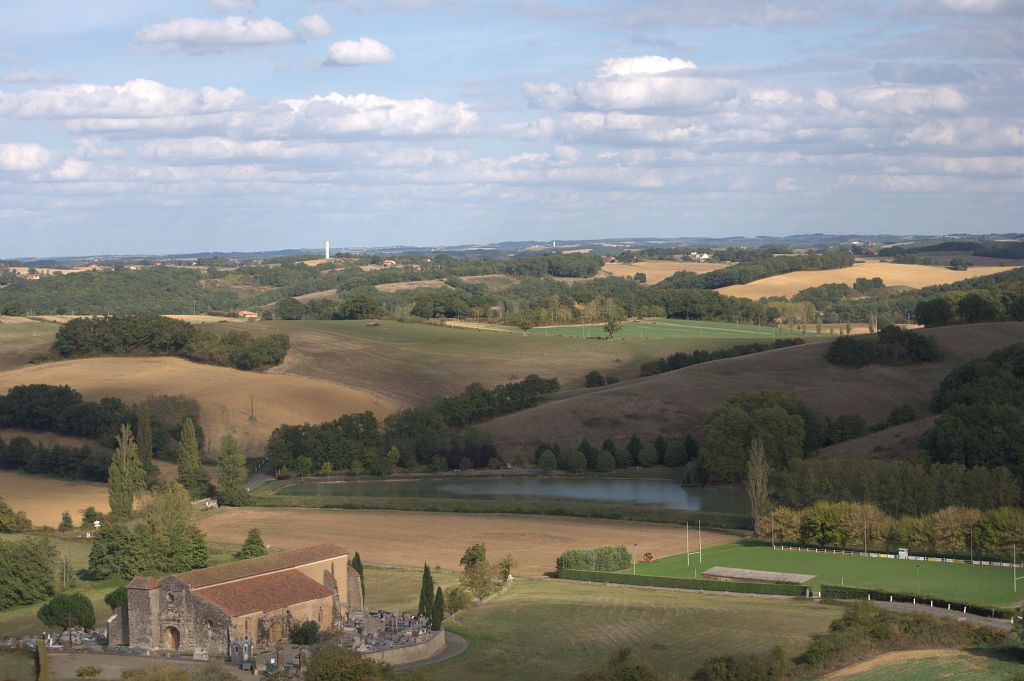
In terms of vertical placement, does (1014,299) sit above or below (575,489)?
above

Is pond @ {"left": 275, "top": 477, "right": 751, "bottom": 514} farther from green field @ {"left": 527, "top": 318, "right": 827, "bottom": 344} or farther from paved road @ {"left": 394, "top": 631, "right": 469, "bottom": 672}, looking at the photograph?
green field @ {"left": 527, "top": 318, "right": 827, "bottom": 344}

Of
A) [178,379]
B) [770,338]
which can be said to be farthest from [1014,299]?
[178,379]

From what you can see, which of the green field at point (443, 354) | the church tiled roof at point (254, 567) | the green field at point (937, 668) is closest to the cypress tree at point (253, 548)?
the church tiled roof at point (254, 567)

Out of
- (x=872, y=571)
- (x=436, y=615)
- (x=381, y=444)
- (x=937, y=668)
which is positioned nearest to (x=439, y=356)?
(x=381, y=444)

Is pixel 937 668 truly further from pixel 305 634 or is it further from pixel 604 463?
pixel 604 463

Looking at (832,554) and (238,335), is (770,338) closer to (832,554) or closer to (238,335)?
(238,335)
